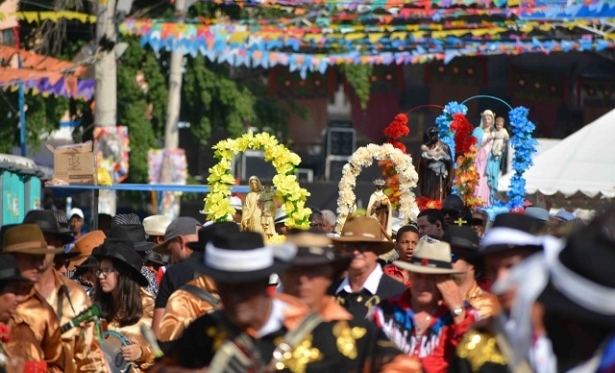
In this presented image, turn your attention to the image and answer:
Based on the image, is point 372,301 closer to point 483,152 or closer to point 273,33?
point 483,152

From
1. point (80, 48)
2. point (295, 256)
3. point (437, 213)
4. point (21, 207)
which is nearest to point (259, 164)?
point (80, 48)

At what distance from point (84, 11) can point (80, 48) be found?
92 cm

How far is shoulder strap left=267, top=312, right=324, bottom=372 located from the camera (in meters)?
5.48

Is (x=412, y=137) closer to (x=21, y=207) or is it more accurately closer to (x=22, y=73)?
(x=22, y=73)

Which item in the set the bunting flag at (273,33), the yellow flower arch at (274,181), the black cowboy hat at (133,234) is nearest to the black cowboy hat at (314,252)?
the black cowboy hat at (133,234)

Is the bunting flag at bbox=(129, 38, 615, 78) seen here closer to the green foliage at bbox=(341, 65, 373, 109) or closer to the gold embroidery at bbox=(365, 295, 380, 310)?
the green foliage at bbox=(341, 65, 373, 109)

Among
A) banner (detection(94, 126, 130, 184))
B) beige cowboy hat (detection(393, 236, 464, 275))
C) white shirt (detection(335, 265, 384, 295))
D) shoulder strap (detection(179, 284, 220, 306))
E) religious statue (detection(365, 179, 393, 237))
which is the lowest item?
banner (detection(94, 126, 130, 184))

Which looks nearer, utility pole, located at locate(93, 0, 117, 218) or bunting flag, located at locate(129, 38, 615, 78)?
bunting flag, located at locate(129, 38, 615, 78)

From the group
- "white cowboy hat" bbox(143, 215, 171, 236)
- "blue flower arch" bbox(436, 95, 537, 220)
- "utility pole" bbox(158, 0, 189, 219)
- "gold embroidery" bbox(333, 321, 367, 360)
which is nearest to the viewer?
"gold embroidery" bbox(333, 321, 367, 360)

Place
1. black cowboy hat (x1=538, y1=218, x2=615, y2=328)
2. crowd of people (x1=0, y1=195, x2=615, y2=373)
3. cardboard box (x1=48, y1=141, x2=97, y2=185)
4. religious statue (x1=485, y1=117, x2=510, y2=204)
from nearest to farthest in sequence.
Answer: black cowboy hat (x1=538, y1=218, x2=615, y2=328) → crowd of people (x1=0, y1=195, x2=615, y2=373) → religious statue (x1=485, y1=117, x2=510, y2=204) → cardboard box (x1=48, y1=141, x2=97, y2=185)

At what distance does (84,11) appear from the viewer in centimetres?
2977

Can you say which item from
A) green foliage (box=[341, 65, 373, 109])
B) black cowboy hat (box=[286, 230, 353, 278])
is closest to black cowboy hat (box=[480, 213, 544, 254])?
black cowboy hat (box=[286, 230, 353, 278])

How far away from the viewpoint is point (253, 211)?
40.6ft

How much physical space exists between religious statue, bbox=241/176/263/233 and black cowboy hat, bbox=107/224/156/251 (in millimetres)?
842
